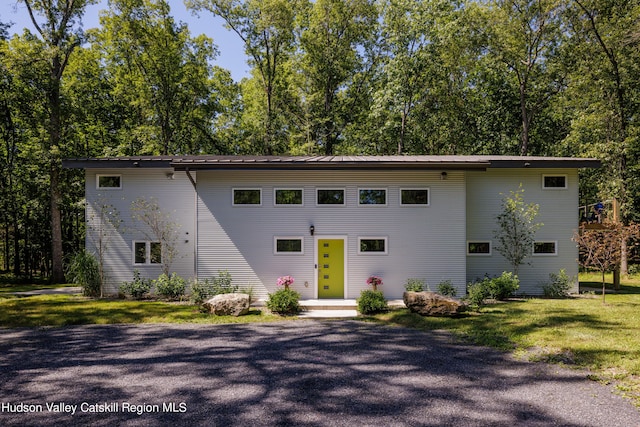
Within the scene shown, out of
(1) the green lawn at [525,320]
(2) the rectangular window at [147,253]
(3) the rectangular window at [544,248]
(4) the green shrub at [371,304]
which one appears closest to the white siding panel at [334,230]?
(4) the green shrub at [371,304]

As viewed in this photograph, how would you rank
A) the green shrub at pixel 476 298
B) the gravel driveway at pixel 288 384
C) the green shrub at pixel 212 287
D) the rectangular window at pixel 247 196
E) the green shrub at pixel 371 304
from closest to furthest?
the gravel driveway at pixel 288 384 → the green shrub at pixel 371 304 → the green shrub at pixel 476 298 → the green shrub at pixel 212 287 → the rectangular window at pixel 247 196

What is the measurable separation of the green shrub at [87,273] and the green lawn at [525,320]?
401 mm

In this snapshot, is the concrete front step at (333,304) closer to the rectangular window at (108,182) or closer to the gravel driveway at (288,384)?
the gravel driveway at (288,384)

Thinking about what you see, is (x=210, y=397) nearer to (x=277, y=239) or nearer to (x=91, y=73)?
(x=277, y=239)

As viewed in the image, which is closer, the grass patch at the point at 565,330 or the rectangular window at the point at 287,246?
the grass patch at the point at 565,330

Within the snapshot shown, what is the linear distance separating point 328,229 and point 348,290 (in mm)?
2074

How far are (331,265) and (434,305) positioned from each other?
11.9ft

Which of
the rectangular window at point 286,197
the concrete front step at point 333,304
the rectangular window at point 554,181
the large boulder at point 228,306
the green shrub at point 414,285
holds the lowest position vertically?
the concrete front step at point 333,304

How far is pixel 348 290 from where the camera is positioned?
37.4 ft

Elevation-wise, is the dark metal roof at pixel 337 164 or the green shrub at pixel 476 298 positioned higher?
the dark metal roof at pixel 337 164

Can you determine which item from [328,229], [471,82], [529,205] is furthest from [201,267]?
[471,82]

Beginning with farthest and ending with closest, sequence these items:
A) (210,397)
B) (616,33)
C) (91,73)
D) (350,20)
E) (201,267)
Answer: (350,20) → (91,73) → (616,33) → (201,267) → (210,397)

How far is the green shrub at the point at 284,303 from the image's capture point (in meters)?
9.50

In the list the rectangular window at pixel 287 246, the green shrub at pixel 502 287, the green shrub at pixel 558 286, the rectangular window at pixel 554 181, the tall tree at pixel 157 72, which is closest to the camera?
the green shrub at pixel 502 287
